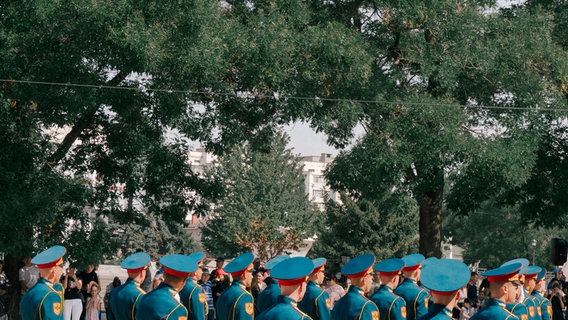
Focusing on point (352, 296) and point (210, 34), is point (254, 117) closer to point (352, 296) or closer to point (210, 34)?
point (210, 34)

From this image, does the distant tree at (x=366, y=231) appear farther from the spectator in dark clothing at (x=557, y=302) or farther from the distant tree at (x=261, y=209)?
the spectator in dark clothing at (x=557, y=302)

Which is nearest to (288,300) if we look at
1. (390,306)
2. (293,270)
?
(293,270)

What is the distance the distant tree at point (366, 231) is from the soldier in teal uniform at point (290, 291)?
57.6 m

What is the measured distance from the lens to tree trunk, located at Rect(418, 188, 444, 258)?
30.5 metres

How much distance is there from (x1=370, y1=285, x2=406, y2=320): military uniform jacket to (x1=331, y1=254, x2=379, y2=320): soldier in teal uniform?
0.71m

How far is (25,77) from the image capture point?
23734mm

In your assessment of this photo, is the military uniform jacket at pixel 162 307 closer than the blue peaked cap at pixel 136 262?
Yes

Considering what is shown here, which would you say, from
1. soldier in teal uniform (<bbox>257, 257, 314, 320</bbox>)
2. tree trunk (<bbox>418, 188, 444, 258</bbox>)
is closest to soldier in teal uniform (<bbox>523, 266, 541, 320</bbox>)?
soldier in teal uniform (<bbox>257, 257, 314, 320</bbox>)

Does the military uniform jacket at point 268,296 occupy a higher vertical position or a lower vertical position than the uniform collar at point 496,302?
lower

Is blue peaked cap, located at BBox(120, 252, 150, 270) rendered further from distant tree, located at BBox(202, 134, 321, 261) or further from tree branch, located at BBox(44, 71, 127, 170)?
distant tree, located at BBox(202, 134, 321, 261)

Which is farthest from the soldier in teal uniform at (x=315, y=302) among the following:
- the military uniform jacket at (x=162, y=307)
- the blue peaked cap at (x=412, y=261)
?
the military uniform jacket at (x=162, y=307)

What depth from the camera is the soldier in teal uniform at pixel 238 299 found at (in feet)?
38.6

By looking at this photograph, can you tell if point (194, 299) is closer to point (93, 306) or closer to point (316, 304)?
point (316, 304)

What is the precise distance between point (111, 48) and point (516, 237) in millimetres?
61742
